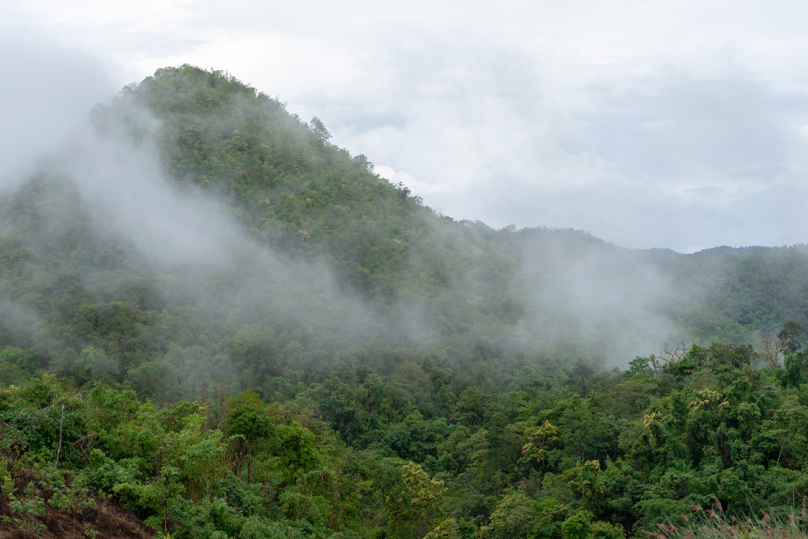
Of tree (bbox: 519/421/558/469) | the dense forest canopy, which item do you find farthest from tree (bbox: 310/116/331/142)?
tree (bbox: 519/421/558/469)

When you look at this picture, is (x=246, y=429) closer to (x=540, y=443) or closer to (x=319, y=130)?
(x=540, y=443)

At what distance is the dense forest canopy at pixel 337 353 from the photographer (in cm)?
1169

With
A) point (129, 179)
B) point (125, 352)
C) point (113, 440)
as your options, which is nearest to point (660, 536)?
point (113, 440)

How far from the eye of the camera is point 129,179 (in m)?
63.0

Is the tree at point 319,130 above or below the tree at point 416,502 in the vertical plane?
above

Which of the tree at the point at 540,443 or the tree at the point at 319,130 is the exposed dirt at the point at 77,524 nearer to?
the tree at the point at 540,443

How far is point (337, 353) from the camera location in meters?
45.9

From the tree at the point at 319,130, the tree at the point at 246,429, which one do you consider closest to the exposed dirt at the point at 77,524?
the tree at the point at 246,429

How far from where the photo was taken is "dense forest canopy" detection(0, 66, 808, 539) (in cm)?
1169

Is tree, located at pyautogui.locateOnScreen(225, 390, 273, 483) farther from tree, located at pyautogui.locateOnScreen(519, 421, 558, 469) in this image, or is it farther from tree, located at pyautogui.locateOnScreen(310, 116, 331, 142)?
tree, located at pyautogui.locateOnScreen(310, 116, 331, 142)

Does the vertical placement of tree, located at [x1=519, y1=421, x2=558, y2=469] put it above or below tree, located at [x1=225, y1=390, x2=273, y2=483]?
below

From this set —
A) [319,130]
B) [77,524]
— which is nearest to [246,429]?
[77,524]

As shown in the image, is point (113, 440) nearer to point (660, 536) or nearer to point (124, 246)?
point (660, 536)

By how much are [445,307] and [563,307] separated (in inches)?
734
